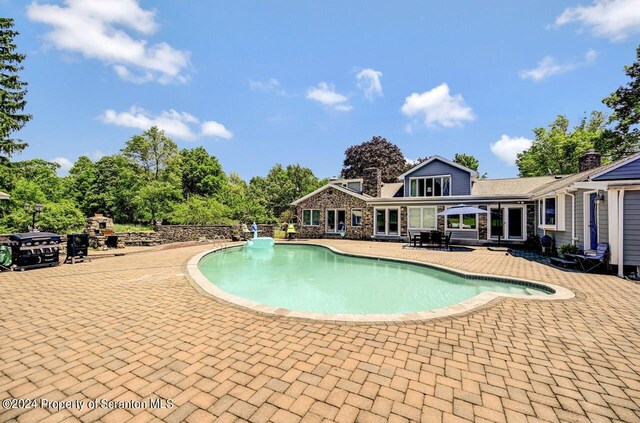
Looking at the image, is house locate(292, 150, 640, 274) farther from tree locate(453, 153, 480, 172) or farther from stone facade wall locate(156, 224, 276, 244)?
tree locate(453, 153, 480, 172)

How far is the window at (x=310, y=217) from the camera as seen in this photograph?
2138cm

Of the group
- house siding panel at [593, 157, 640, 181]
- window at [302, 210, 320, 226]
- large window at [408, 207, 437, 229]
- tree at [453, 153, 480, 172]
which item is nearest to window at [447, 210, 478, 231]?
large window at [408, 207, 437, 229]

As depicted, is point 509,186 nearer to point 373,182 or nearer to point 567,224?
point 567,224

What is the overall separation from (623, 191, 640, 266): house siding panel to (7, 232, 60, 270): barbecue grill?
16.7 m

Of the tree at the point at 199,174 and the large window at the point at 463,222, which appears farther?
the tree at the point at 199,174

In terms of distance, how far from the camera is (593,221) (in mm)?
8164

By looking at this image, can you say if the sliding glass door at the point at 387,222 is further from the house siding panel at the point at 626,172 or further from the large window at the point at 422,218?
the house siding panel at the point at 626,172

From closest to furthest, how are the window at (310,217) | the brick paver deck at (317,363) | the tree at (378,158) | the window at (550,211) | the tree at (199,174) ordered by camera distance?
1. the brick paver deck at (317,363)
2. the window at (550,211)
3. the window at (310,217)
4. the tree at (378,158)
5. the tree at (199,174)

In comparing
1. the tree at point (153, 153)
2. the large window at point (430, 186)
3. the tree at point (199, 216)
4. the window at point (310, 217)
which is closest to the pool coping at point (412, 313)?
the large window at point (430, 186)

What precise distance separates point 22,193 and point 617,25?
37285 millimetres

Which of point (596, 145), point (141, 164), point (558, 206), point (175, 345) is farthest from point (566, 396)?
point (141, 164)

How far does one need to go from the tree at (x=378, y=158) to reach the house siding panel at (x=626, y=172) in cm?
2821

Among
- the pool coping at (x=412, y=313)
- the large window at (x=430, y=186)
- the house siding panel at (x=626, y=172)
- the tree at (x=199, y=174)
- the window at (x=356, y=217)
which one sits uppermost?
the tree at (x=199, y=174)

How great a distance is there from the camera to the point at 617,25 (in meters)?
14.1
